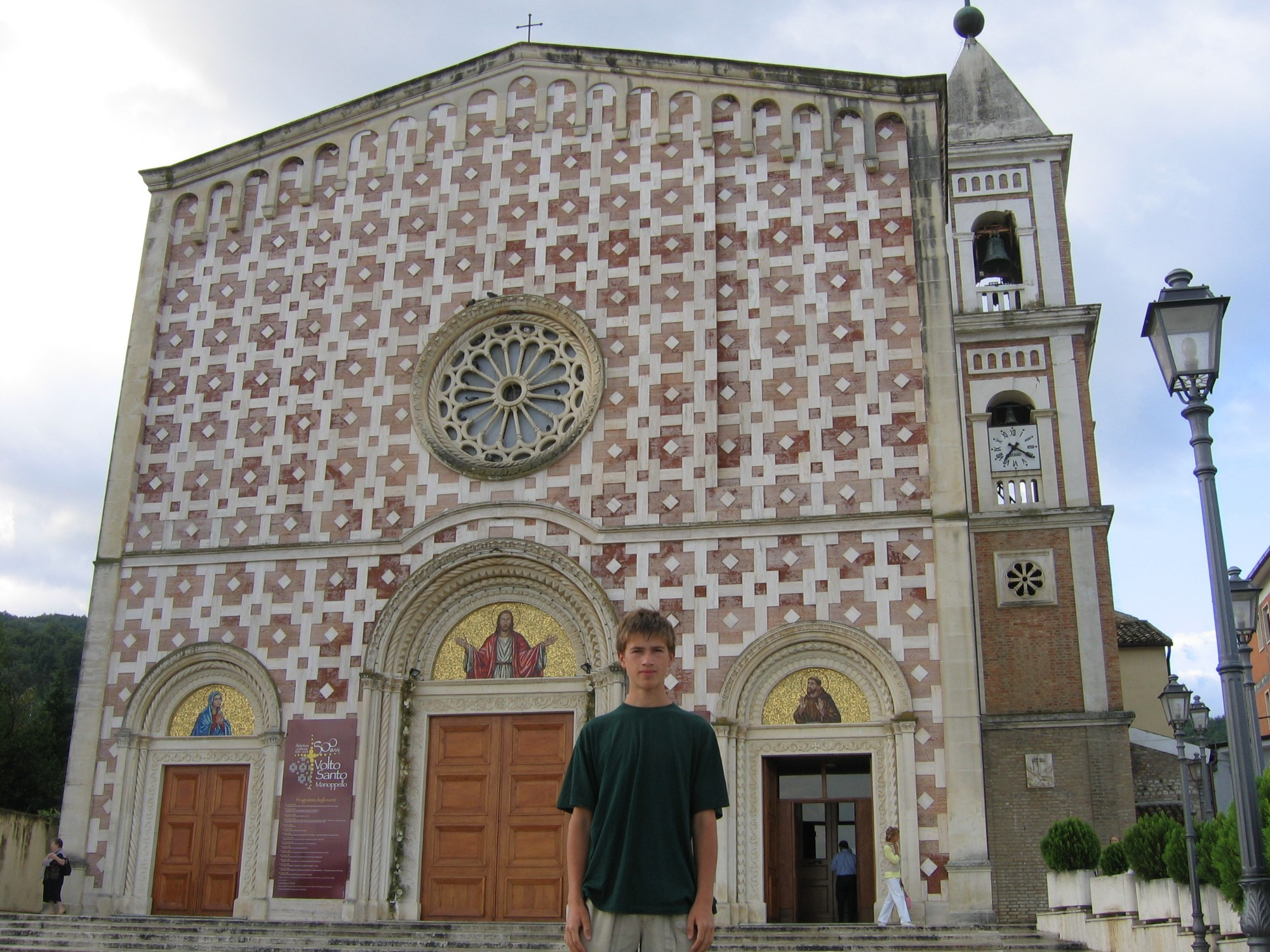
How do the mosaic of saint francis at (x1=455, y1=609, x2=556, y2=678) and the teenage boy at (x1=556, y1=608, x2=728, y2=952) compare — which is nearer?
the teenage boy at (x1=556, y1=608, x2=728, y2=952)

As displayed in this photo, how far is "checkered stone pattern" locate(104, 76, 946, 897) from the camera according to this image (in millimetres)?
18047

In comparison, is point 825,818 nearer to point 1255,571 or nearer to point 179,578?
point 179,578

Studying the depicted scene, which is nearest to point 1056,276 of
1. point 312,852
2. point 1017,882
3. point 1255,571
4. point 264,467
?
point 1017,882

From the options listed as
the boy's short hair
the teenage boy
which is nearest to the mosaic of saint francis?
the teenage boy

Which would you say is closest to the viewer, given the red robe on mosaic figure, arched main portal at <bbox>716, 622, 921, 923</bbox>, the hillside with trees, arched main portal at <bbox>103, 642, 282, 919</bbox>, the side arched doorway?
arched main portal at <bbox>716, 622, 921, 923</bbox>

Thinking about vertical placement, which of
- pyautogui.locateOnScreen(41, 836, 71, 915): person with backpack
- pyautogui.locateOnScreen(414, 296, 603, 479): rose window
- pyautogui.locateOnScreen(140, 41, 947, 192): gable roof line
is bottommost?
pyautogui.locateOnScreen(41, 836, 71, 915): person with backpack

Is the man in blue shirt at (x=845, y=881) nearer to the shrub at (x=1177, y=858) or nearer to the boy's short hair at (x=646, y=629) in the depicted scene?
the shrub at (x=1177, y=858)

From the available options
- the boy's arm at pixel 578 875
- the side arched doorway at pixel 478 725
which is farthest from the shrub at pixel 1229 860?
the side arched doorway at pixel 478 725

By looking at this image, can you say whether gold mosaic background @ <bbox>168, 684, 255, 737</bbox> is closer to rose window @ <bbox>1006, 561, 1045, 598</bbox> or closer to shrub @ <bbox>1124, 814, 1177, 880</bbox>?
shrub @ <bbox>1124, 814, 1177, 880</bbox>

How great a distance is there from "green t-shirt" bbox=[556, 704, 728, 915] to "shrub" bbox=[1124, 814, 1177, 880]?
8.72 m

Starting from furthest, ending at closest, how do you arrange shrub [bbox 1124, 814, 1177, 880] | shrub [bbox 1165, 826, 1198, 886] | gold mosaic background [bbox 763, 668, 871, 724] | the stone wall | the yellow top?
the stone wall < gold mosaic background [bbox 763, 668, 871, 724] < the yellow top < shrub [bbox 1124, 814, 1177, 880] < shrub [bbox 1165, 826, 1198, 886]

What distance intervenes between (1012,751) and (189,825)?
14.1 m

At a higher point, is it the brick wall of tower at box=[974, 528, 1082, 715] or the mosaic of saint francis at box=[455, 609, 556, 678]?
the brick wall of tower at box=[974, 528, 1082, 715]

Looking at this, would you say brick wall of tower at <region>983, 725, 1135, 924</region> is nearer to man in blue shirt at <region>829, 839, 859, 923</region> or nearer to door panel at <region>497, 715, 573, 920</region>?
man in blue shirt at <region>829, 839, 859, 923</region>
